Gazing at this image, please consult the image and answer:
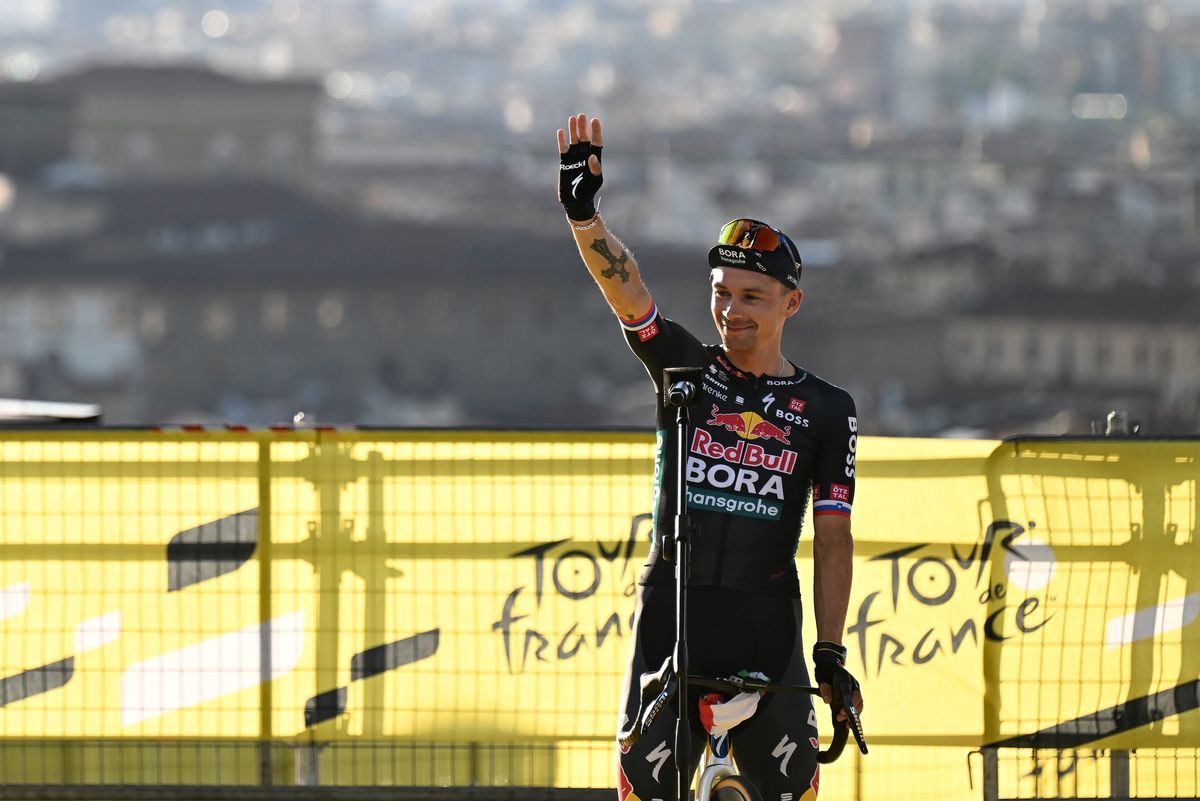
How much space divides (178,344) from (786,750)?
11606 centimetres

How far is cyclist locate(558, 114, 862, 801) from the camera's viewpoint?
459 cm

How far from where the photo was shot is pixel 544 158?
153 metres

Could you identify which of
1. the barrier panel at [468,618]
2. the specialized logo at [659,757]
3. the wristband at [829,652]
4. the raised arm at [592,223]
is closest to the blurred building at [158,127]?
the barrier panel at [468,618]

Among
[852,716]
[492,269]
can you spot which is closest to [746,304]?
[852,716]

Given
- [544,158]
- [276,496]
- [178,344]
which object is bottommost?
[276,496]

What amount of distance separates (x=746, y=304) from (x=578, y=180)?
0.57 m

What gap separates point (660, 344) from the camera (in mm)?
4703

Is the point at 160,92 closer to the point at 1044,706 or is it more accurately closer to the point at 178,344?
the point at 178,344

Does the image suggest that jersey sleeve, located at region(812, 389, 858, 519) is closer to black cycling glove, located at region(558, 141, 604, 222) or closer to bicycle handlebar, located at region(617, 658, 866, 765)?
bicycle handlebar, located at region(617, 658, 866, 765)

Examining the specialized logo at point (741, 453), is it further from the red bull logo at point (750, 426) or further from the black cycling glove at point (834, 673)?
the black cycling glove at point (834, 673)

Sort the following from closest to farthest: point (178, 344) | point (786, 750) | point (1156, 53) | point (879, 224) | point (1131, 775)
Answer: point (786, 750) < point (1131, 775) < point (178, 344) < point (879, 224) < point (1156, 53)

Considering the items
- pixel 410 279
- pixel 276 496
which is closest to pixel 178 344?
pixel 410 279

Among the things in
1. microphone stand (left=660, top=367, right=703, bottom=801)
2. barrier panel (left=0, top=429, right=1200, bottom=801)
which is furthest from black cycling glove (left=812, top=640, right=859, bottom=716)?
barrier panel (left=0, top=429, right=1200, bottom=801)

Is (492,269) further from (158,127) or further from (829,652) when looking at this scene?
(829,652)
